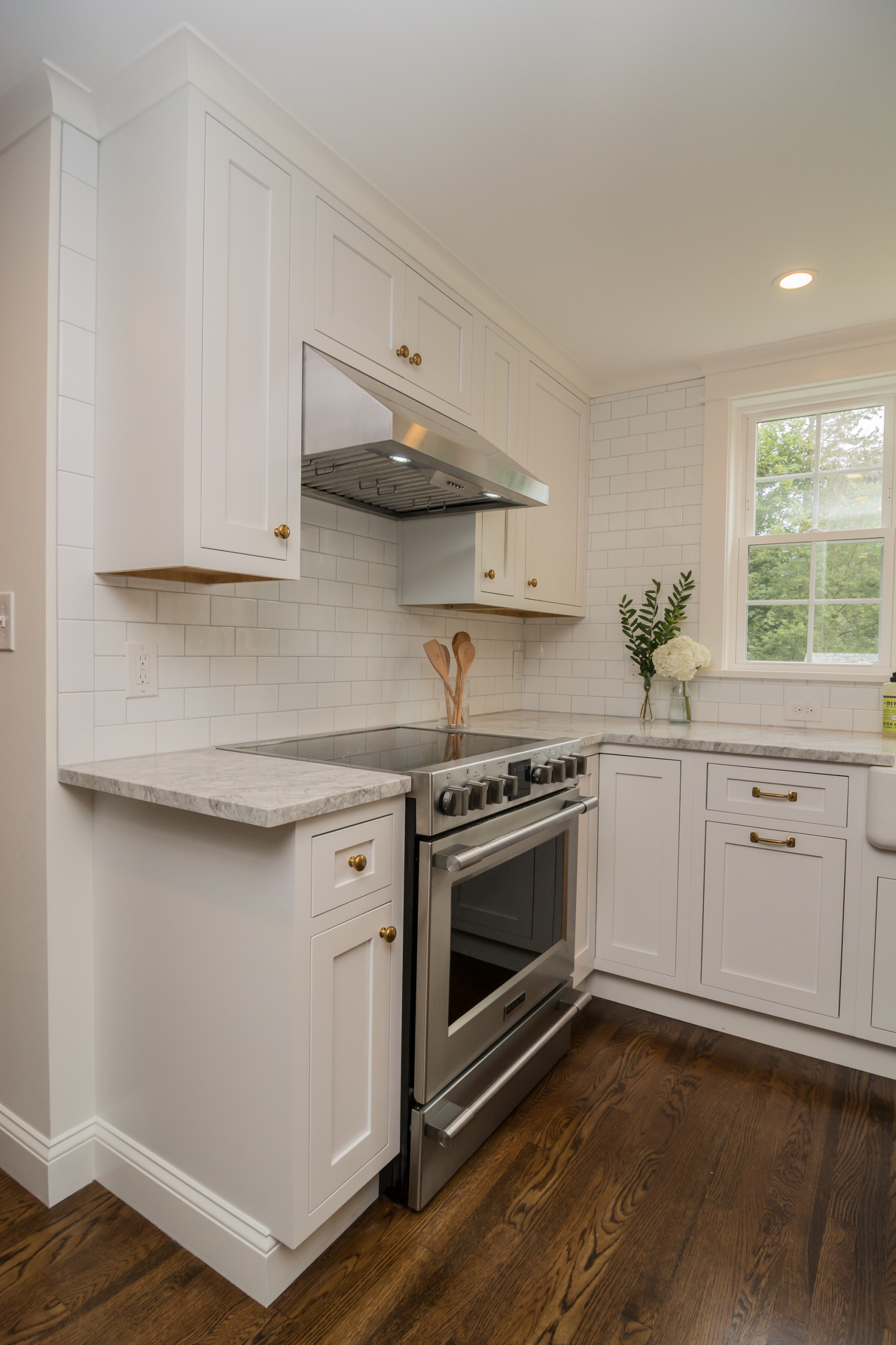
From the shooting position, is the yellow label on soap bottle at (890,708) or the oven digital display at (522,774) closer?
the oven digital display at (522,774)

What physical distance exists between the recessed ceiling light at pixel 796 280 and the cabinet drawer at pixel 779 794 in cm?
160

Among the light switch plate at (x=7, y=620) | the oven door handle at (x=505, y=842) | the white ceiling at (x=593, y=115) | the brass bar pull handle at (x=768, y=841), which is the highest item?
the white ceiling at (x=593, y=115)

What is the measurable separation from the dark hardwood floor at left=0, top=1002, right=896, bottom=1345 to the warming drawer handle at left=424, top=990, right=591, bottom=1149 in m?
0.16

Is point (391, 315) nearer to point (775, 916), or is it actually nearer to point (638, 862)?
point (638, 862)

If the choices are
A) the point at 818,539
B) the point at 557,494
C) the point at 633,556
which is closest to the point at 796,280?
the point at 818,539

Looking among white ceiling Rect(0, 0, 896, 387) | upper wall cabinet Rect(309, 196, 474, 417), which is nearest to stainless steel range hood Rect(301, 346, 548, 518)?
upper wall cabinet Rect(309, 196, 474, 417)

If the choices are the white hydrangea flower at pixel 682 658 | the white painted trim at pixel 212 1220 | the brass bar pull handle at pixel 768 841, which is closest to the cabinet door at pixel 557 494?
the white hydrangea flower at pixel 682 658

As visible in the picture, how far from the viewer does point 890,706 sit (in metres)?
2.65

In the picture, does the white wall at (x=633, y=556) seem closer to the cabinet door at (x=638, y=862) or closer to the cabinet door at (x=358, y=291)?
the cabinet door at (x=638, y=862)

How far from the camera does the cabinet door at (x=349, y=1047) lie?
4.45 feet

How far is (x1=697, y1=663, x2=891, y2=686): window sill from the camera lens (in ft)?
9.06

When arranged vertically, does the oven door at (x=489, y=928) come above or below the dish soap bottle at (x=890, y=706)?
below

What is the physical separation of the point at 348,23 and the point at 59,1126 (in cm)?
243

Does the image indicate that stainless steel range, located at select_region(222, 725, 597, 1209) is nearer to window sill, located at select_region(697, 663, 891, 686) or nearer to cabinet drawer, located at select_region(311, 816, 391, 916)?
cabinet drawer, located at select_region(311, 816, 391, 916)
